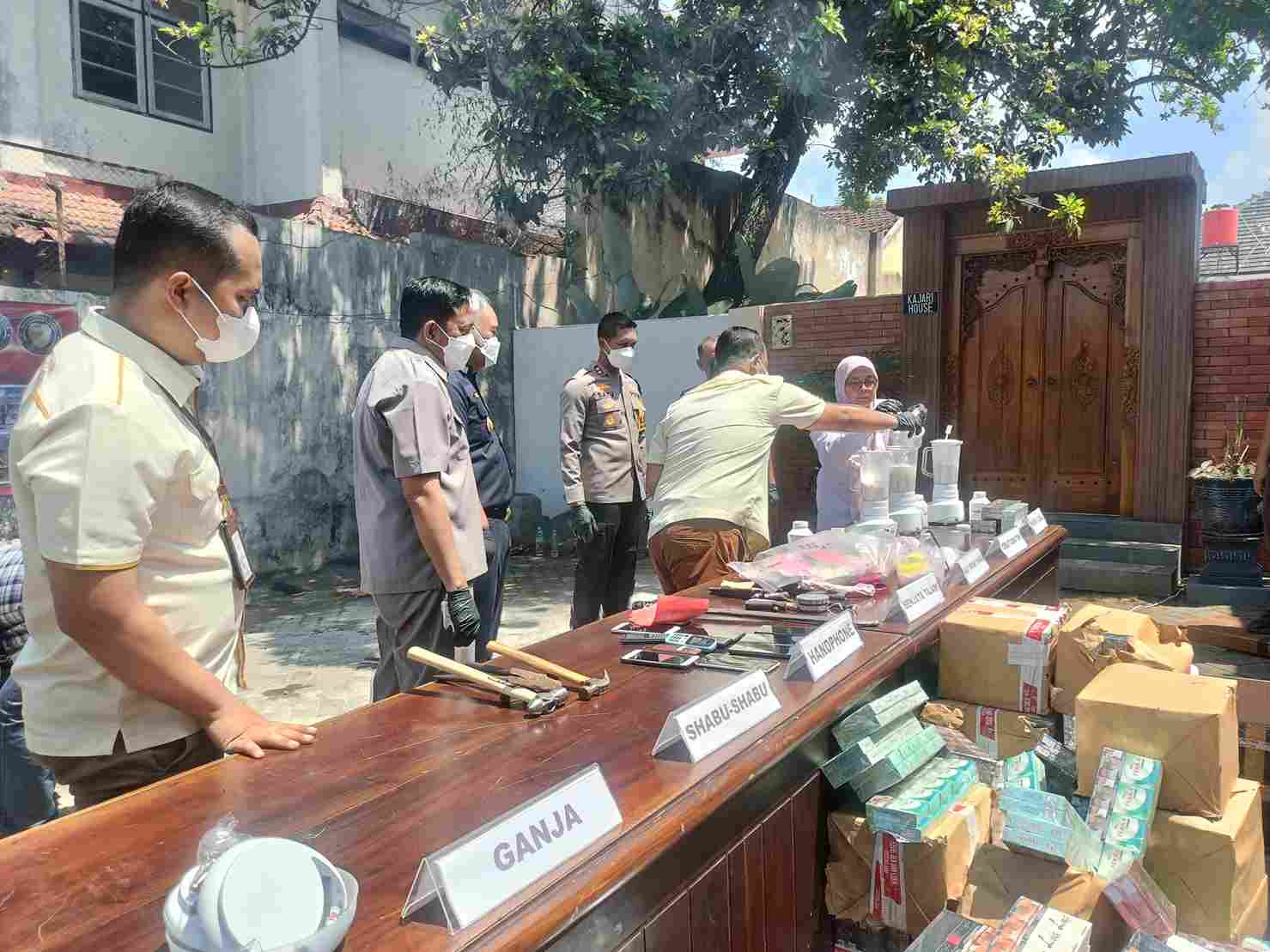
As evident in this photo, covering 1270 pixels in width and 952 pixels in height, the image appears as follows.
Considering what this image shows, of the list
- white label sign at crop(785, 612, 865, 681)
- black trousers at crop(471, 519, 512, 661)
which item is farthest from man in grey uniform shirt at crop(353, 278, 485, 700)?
white label sign at crop(785, 612, 865, 681)

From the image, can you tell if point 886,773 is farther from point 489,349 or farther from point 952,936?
point 489,349

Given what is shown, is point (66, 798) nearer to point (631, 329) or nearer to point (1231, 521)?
point (631, 329)

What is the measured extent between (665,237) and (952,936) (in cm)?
919

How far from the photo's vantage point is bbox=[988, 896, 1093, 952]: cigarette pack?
1.32 metres

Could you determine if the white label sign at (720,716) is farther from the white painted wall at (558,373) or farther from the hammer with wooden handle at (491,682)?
the white painted wall at (558,373)

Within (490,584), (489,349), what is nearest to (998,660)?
(490,584)

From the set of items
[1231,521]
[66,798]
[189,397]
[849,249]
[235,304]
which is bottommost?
[66,798]

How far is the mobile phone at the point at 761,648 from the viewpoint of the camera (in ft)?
6.06

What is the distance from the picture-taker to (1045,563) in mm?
3572

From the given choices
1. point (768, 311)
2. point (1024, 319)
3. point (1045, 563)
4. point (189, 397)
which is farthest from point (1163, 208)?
point (189, 397)

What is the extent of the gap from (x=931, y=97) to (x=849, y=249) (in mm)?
6155

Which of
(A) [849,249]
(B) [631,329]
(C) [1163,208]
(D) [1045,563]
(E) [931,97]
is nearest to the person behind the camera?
(D) [1045,563]

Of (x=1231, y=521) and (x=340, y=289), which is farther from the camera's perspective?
(x=340, y=289)

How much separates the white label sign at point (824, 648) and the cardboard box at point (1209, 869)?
636mm
